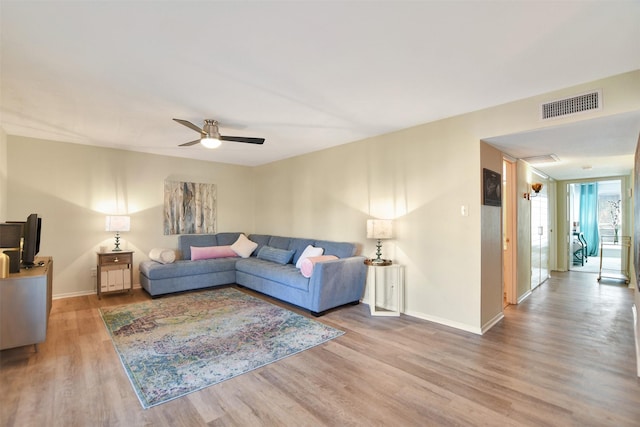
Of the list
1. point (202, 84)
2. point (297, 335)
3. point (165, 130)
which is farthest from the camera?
A: point (165, 130)

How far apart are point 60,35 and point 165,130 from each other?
2.10m

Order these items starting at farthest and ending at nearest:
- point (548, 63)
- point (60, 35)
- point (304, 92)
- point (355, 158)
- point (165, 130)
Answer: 1. point (355, 158)
2. point (165, 130)
3. point (304, 92)
4. point (548, 63)
5. point (60, 35)

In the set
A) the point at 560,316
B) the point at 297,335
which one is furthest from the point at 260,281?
the point at 560,316

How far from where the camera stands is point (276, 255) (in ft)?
17.0

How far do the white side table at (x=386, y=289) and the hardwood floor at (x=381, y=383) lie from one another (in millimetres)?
441

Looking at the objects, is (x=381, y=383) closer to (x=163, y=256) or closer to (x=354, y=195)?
(x=354, y=195)

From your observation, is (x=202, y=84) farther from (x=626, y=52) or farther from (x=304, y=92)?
(x=626, y=52)

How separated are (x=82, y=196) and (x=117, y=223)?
2.47ft

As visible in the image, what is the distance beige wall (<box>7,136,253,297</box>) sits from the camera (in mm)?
4379

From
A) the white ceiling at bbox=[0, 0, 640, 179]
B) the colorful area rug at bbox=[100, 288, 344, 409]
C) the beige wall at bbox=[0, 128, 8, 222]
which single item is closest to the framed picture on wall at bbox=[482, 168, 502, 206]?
the white ceiling at bbox=[0, 0, 640, 179]

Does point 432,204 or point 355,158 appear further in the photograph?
point 355,158

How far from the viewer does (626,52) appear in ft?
6.92

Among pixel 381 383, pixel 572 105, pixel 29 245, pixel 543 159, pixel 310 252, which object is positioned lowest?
pixel 381 383

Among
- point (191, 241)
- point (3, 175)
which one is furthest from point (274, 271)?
point (3, 175)
